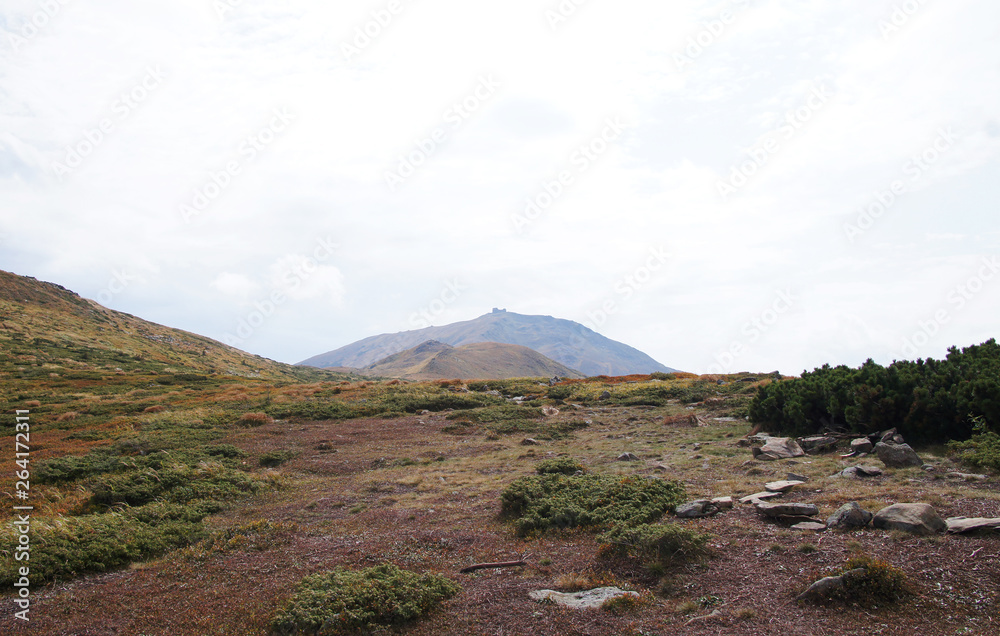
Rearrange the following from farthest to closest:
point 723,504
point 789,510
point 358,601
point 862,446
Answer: point 862,446, point 723,504, point 789,510, point 358,601

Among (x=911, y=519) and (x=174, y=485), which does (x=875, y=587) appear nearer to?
(x=911, y=519)

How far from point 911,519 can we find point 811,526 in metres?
1.53

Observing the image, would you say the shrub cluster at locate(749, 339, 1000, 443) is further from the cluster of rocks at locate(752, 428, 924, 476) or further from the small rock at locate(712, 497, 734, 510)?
the small rock at locate(712, 497, 734, 510)

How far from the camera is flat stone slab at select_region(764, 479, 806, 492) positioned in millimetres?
11898

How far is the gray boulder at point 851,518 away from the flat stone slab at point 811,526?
0.46 feet

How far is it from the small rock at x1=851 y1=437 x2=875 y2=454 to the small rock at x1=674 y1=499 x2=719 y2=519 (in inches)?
305

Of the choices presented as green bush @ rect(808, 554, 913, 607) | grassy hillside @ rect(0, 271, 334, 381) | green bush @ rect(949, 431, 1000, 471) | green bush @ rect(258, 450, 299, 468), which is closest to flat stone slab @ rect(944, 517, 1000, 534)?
green bush @ rect(808, 554, 913, 607)

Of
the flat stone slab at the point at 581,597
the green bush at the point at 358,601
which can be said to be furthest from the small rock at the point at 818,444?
the green bush at the point at 358,601

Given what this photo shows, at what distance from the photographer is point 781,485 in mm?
12016

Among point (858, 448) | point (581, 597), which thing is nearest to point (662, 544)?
point (581, 597)

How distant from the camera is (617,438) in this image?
23.8 metres

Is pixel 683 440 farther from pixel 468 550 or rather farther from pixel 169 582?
pixel 169 582

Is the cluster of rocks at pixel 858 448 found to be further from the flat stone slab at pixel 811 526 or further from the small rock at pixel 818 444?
the flat stone slab at pixel 811 526

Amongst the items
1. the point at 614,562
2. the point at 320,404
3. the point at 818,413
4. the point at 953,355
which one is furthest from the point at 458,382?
the point at 614,562
